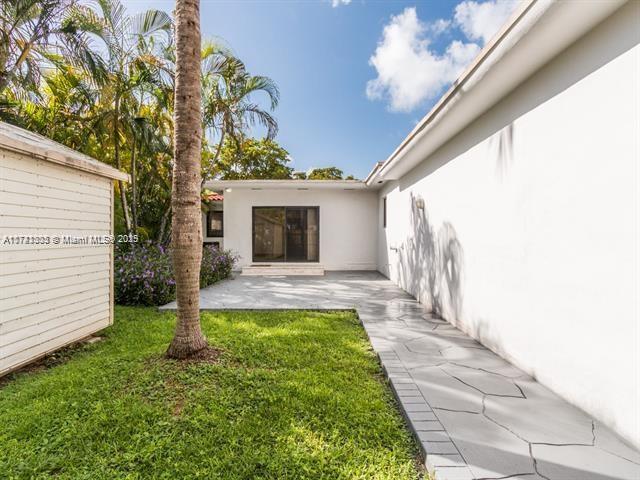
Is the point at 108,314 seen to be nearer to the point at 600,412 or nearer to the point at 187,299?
the point at 187,299

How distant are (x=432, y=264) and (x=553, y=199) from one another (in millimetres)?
3447

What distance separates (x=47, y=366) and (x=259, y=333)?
2.56 m

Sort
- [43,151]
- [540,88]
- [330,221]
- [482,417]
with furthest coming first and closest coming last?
[330,221] → [43,151] → [540,88] → [482,417]

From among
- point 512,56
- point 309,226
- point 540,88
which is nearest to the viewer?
point 512,56

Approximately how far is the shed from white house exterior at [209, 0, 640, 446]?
5.06 meters

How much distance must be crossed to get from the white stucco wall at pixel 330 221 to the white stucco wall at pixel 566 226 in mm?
7631

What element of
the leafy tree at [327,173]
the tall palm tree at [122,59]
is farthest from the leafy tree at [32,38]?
the leafy tree at [327,173]

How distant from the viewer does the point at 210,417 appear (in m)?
2.66

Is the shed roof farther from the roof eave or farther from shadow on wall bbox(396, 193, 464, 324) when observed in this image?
shadow on wall bbox(396, 193, 464, 324)

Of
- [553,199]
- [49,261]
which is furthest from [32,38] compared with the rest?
[553,199]

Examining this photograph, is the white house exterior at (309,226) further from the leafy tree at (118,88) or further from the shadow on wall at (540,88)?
the shadow on wall at (540,88)

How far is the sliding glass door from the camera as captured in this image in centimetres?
1264

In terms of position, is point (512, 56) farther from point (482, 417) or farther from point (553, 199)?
point (482, 417)

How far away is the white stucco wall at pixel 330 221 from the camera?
41.0ft
